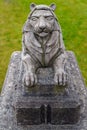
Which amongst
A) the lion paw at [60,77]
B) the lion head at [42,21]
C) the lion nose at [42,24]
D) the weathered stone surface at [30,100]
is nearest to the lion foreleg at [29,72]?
the weathered stone surface at [30,100]

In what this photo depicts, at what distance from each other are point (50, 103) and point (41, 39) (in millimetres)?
809

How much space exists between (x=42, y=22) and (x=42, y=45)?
327 mm

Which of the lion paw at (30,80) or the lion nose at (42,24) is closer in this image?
the lion nose at (42,24)

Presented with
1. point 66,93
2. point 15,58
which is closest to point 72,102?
point 66,93

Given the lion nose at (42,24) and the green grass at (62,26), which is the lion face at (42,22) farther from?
the green grass at (62,26)

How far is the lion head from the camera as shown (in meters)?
4.19

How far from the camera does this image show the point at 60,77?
4.39m

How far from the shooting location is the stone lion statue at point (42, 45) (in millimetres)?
4246

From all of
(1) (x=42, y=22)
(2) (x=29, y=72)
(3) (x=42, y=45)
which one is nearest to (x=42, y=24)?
(1) (x=42, y=22)

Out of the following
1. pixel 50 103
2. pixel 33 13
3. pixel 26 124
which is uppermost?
pixel 33 13

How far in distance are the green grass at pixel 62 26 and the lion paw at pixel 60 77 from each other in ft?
9.34

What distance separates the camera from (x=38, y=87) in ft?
14.4

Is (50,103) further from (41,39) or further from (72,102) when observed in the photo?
(41,39)

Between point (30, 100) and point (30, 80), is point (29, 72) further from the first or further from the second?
point (30, 100)
